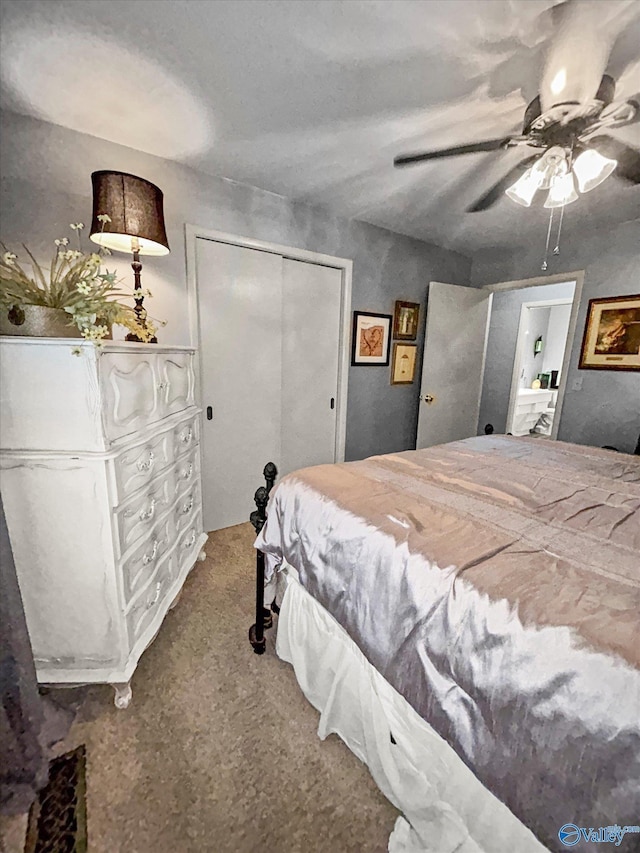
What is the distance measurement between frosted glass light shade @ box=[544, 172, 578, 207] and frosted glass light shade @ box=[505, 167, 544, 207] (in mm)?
71

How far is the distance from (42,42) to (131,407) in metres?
1.41

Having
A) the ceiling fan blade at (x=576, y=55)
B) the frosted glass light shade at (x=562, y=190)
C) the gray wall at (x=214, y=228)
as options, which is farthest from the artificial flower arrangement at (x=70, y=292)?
the frosted glass light shade at (x=562, y=190)

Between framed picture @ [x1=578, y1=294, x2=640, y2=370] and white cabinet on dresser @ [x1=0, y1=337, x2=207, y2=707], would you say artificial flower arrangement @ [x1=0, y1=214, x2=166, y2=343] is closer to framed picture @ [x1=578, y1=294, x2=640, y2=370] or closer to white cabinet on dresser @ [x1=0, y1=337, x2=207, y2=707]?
white cabinet on dresser @ [x1=0, y1=337, x2=207, y2=707]

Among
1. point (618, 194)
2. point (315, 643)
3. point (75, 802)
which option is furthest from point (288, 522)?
point (618, 194)

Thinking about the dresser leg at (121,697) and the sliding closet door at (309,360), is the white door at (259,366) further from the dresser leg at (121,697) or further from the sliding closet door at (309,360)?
the dresser leg at (121,697)

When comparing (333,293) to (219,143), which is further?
(333,293)

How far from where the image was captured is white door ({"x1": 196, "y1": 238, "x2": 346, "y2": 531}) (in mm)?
2443

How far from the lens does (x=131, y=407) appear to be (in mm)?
1332

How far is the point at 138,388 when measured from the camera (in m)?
1.38

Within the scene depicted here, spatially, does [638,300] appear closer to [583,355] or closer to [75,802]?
[583,355]

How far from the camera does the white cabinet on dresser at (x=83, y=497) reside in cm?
112

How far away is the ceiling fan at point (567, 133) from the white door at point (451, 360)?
157 centimetres

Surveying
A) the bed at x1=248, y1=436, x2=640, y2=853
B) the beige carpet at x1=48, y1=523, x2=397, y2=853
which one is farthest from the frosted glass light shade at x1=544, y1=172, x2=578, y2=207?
the beige carpet at x1=48, y1=523, x2=397, y2=853

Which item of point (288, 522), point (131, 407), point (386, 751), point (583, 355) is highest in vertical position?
point (583, 355)
